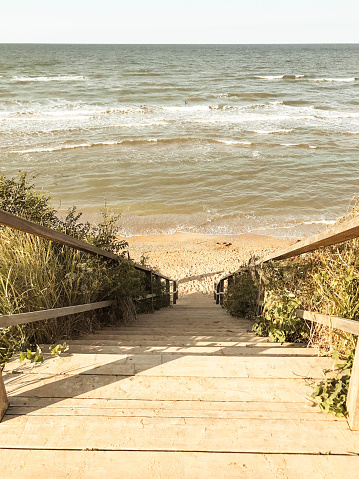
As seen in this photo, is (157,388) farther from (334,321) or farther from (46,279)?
(46,279)

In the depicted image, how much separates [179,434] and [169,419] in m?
0.14

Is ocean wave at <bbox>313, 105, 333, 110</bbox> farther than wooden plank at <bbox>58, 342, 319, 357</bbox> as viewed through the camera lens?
Yes

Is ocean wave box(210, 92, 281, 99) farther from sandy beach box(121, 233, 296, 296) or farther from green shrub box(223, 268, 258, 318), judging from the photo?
green shrub box(223, 268, 258, 318)

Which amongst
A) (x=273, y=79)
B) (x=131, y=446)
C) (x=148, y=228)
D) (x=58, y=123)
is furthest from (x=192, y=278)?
(x=273, y=79)

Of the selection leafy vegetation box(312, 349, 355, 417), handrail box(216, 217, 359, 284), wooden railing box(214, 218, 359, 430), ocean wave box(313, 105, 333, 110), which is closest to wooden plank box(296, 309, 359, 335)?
wooden railing box(214, 218, 359, 430)

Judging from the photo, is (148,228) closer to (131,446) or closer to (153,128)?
(131,446)

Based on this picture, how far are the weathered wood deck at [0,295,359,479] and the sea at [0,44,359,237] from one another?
14.5 ft

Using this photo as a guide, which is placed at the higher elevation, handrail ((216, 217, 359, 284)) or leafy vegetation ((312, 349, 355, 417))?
handrail ((216, 217, 359, 284))

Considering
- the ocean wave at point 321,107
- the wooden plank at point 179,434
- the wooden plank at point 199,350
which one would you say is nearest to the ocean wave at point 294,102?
the ocean wave at point 321,107

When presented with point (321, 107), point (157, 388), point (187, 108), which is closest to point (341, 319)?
point (157, 388)

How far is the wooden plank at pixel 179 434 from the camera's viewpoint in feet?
7.54

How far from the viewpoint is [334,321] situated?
3113 mm

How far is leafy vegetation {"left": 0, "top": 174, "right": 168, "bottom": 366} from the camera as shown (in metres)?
3.59

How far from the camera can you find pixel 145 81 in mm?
47562
